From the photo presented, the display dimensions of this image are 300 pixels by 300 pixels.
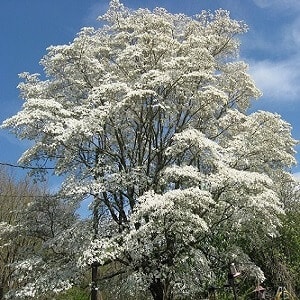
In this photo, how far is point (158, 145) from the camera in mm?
20281

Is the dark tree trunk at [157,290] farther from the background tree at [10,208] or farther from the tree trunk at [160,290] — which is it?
the background tree at [10,208]

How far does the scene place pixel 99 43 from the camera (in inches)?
837

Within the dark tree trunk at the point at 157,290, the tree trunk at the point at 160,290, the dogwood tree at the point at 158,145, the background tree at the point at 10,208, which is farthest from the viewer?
the background tree at the point at 10,208

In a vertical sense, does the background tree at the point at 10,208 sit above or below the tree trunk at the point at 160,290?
above

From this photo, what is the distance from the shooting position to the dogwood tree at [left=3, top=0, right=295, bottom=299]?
16.5m

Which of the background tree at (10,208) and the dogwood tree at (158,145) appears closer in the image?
the dogwood tree at (158,145)

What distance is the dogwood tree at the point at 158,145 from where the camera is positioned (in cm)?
1653

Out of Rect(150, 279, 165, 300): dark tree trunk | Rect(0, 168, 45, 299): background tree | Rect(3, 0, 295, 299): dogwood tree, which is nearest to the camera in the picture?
Rect(3, 0, 295, 299): dogwood tree

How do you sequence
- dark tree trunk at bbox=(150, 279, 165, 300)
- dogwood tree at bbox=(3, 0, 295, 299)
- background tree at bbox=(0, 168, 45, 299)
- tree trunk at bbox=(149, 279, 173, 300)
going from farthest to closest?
background tree at bbox=(0, 168, 45, 299)
dark tree trunk at bbox=(150, 279, 165, 300)
tree trunk at bbox=(149, 279, 173, 300)
dogwood tree at bbox=(3, 0, 295, 299)

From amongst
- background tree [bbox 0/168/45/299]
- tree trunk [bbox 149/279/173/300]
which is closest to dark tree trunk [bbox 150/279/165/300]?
tree trunk [bbox 149/279/173/300]

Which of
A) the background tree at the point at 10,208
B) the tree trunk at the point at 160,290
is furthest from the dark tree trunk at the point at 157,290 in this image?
the background tree at the point at 10,208

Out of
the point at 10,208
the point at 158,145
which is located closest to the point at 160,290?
the point at 158,145

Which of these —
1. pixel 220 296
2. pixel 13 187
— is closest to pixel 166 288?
pixel 220 296

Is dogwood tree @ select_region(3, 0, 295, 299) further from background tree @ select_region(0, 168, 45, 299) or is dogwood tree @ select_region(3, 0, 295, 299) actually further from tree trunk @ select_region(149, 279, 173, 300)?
background tree @ select_region(0, 168, 45, 299)
